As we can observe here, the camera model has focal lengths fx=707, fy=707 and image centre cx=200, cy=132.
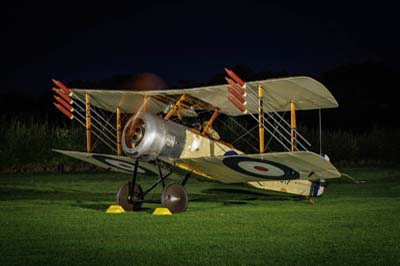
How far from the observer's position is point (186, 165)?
13555 millimetres

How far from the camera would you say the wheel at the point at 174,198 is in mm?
12906

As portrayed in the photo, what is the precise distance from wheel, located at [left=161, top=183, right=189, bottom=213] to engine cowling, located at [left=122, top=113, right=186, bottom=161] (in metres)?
0.67

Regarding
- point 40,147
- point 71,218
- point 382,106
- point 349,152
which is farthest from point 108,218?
point 382,106

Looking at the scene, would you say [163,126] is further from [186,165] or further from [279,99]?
[279,99]

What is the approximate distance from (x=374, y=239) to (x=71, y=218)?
530 centimetres

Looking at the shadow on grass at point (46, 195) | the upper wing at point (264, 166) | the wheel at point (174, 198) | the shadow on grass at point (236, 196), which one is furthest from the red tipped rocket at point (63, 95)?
the shadow on grass at point (236, 196)

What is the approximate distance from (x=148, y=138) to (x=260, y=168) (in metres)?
2.12

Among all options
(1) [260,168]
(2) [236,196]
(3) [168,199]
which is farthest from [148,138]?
(2) [236,196]

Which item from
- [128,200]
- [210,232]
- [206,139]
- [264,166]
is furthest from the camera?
[206,139]

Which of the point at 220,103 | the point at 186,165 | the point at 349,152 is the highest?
the point at 220,103

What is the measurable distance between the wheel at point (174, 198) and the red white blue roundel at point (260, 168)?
1.01 metres

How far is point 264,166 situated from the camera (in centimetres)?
1270

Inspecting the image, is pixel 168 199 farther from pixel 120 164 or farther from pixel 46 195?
pixel 46 195

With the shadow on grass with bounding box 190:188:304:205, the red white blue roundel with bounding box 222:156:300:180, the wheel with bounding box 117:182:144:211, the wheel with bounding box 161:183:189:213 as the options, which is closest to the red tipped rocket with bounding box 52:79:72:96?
the wheel with bounding box 117:182:144:211
